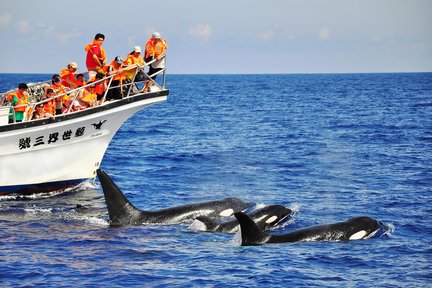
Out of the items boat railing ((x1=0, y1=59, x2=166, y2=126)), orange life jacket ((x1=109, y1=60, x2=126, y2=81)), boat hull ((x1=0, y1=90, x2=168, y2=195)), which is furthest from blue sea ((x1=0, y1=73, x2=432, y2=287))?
orange life jacket ((x1=109, y1=60, x2=126, y2=81))

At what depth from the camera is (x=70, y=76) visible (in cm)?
2817

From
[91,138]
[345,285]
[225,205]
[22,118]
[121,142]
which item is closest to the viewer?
[345,285]

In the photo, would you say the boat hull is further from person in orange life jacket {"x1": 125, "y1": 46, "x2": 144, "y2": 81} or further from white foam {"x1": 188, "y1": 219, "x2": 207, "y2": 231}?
white foam {"x1": 188, "y1": 219, "x2": 207, "y2": 231}

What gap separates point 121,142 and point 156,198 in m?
24.8

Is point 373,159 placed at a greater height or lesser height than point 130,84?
lesser

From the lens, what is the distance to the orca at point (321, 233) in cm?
1994

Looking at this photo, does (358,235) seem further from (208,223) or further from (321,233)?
(208,223)

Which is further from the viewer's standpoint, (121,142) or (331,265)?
(121,142)

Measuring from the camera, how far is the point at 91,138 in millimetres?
28938

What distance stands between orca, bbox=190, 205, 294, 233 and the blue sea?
35 cm

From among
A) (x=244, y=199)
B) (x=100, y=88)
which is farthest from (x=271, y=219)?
(x=100, y=88)

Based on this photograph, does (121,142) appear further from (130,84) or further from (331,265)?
(331,265)

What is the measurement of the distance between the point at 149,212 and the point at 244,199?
5.95 metres

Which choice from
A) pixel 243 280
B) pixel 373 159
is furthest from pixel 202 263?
pixel 373 159
